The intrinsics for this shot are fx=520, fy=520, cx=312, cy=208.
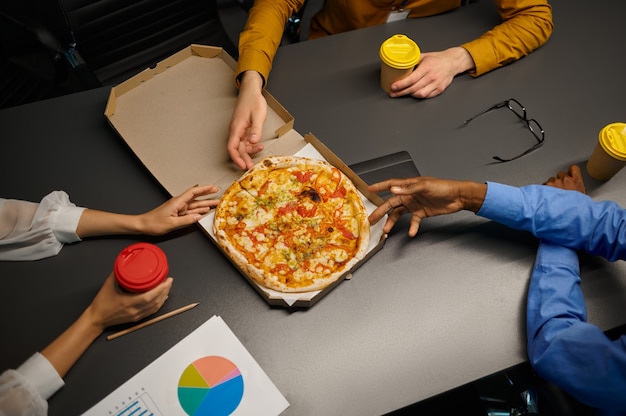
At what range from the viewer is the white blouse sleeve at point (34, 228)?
147 centimetres

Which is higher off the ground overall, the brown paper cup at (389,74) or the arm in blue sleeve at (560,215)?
the brown paper cup at (389,74)

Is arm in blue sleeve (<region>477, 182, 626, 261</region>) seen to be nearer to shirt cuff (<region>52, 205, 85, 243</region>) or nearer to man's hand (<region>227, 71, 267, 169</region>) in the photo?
man's hand (<region>227, 71, 267, 169</region>)

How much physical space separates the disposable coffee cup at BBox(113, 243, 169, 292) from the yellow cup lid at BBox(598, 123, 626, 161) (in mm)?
1353

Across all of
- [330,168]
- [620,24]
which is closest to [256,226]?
[330,168]

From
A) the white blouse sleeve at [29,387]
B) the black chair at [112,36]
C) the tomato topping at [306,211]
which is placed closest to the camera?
the white blouse sleeve at [29,387]

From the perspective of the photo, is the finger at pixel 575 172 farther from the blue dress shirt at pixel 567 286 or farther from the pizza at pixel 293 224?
the pizza at pixel 293 224

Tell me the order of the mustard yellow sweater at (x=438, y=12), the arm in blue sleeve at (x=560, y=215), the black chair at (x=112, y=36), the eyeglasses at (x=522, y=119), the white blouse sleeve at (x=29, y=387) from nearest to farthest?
the white blouse sleeve at (x=29, y=387)
the arm in blue sleeve at (x=560, y=215)
the eyeglasses at (x=522, y=119)
the mustard yellow sweater at (x=438, y=12)
the black chair at (x=112, y=36)

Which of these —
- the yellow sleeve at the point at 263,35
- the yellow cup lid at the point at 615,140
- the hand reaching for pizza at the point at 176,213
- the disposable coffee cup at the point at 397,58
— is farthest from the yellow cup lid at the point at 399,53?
the hand reaching for pizza at the point at 176,213

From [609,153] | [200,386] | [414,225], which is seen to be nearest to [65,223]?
[200,386]

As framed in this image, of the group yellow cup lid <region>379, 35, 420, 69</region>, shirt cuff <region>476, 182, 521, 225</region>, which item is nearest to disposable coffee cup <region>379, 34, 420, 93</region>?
yellow cup lid <region>379, 35, 420, 69</region>

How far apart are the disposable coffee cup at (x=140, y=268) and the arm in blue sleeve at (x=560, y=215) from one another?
36.2 inches

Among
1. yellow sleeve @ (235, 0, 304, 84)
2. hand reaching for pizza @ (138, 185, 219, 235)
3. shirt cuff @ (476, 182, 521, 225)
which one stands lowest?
shirt cuff @ (476, 182, 521, 225)

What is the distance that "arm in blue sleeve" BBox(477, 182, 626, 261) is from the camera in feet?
4.79

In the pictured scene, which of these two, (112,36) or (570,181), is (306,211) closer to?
(570,181)
